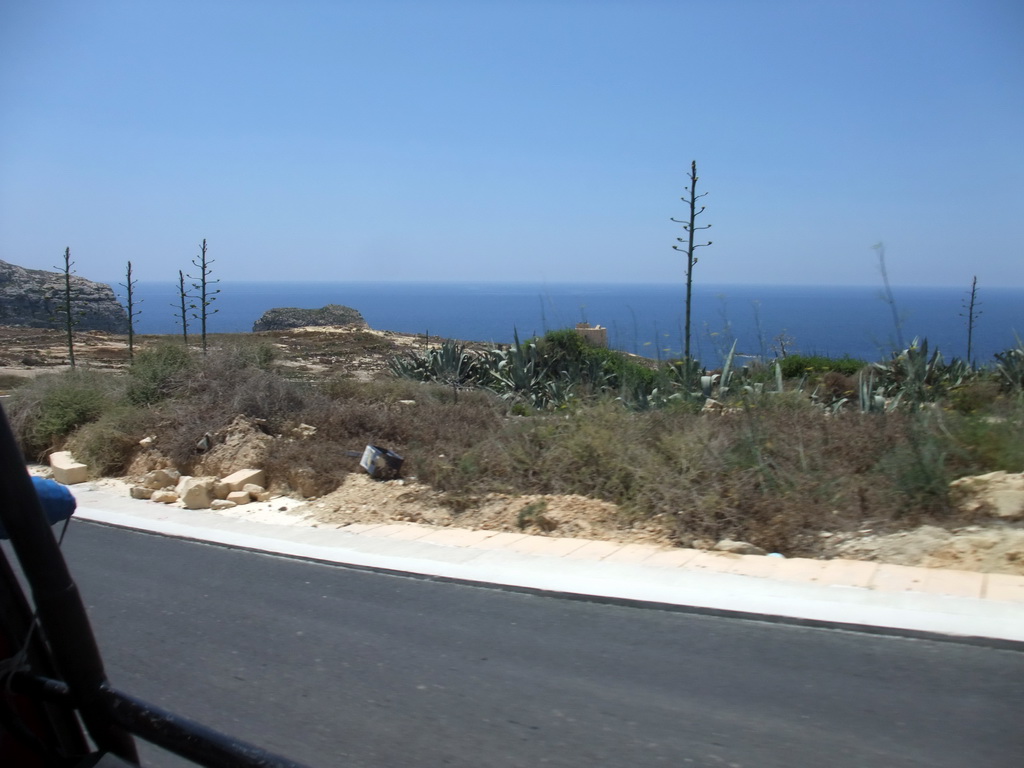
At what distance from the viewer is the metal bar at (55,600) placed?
219 cm

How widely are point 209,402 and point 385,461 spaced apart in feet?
13.1

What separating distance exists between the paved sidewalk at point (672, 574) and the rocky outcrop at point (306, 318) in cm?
5363

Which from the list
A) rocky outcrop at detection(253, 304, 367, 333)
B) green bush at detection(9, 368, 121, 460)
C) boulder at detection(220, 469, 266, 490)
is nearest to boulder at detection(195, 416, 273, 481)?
boulder at detection(220, 469, 266, 490)

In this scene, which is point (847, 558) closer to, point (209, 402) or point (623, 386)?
point (623, 386)

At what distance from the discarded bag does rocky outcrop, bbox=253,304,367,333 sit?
169ft

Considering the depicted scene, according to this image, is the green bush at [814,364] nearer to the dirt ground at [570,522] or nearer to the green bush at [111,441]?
the dirt ground at [570,522]

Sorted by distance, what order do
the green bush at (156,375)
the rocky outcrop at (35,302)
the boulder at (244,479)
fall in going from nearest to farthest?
the boulder at (244,479) → the green bush at (156,375) → the rocky outcrop at (35,302)

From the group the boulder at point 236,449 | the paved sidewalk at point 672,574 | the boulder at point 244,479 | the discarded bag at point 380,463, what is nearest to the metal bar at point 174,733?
the paved sidewalk at point 672,574

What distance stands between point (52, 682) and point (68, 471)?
10.8m

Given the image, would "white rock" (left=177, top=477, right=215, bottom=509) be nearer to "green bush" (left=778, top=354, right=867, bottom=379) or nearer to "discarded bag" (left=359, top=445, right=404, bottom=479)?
"discarded bag" (left=359, top=445, right=404, bottom=479)

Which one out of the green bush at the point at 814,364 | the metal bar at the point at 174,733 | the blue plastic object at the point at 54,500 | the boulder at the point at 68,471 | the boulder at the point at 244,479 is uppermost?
the blue plastic object at the point at 54,500

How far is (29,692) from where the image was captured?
2.42 m

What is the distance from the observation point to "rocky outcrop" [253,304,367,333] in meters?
63.5

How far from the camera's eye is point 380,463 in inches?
423
